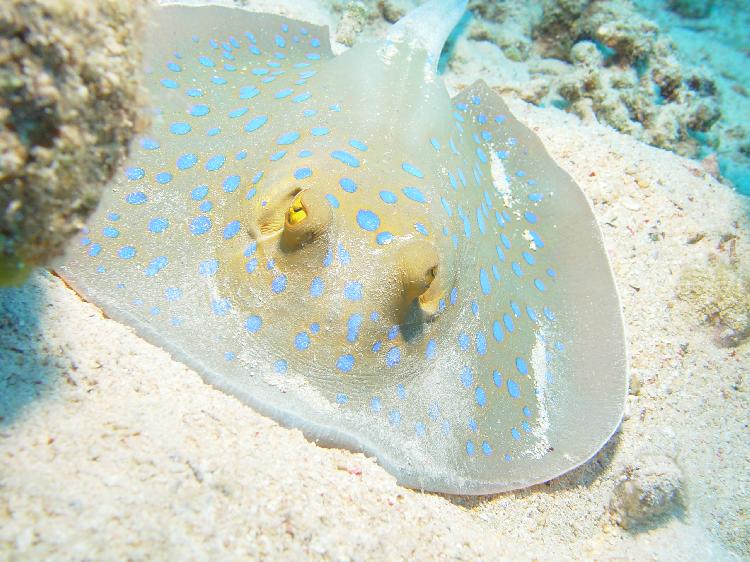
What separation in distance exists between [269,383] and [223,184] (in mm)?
1411

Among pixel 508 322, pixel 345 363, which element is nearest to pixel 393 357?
pixel 345 363

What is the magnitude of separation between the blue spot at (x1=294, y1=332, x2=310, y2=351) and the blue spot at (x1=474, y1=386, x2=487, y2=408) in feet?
3.65

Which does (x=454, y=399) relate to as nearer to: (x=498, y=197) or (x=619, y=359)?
(x=619, y=359)

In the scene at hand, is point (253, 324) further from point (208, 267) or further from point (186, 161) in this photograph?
point (186, 161)

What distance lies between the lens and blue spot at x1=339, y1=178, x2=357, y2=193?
9.97 feet

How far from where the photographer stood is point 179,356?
2.61 m

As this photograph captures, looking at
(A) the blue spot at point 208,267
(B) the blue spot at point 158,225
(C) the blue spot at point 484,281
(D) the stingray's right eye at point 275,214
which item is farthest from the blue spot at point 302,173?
(C) the blue spot at point 484,281

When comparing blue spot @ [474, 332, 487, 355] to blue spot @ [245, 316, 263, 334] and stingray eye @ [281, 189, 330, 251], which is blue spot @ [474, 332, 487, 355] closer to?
stingray eye @ [281, 189, 330, 251]

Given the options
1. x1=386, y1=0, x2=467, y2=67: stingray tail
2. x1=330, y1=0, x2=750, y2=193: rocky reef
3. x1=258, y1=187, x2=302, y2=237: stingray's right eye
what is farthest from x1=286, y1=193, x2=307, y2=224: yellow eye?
x1=330, y1=0, x2=750, y2=193: rocky reef

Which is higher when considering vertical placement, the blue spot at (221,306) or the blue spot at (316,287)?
the blue spot at (316,287)

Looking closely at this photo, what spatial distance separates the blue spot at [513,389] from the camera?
3213 millimetres

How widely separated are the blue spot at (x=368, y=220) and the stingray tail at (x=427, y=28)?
7.25ft

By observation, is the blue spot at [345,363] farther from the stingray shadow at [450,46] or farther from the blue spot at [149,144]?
the stingray shadow at [450,46]

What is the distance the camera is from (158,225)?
2984mm
